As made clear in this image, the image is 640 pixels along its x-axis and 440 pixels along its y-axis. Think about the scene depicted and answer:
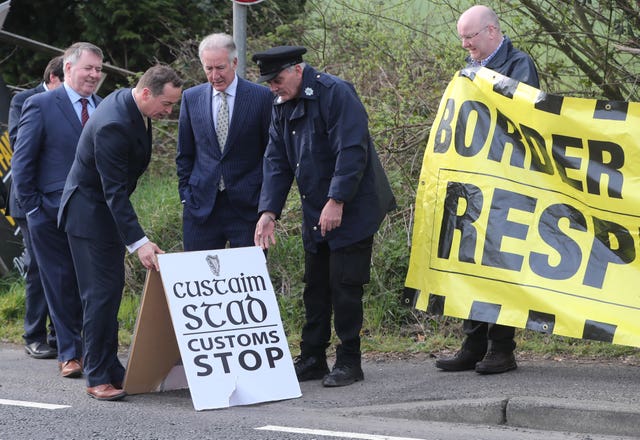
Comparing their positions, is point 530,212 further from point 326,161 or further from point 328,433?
point 328,433

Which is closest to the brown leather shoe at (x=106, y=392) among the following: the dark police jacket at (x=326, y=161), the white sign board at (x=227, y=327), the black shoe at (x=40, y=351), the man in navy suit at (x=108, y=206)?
the man in navy suit at (x=108, y=206)

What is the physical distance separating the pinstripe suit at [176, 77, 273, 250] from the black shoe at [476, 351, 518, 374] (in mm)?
1661

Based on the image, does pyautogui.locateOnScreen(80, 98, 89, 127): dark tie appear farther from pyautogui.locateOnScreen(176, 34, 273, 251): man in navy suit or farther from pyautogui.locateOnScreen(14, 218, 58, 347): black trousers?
pyautogui.locateOnScreen(14, 218, 58, 347): black trousers

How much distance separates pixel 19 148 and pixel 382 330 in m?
3.04

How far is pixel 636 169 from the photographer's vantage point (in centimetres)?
641

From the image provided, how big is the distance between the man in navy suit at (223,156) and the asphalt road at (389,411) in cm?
108

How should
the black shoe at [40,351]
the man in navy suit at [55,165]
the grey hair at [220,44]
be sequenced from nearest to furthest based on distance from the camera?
the grey hair at [220,44]
the man in navy suit at [55,165]
the black shoe at [40,351]

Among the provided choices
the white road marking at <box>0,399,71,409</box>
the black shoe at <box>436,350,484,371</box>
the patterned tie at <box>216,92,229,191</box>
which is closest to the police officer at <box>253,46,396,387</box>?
the patterned tie at <box>216,92,229,191</box>

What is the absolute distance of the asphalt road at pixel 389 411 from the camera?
5.70 metres

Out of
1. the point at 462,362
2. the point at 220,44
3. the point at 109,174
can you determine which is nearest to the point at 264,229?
the point at 109,174

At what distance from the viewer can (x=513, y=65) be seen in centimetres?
680

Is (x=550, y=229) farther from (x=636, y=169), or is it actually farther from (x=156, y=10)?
(x=156, y=10)

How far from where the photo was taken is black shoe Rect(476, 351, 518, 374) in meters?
6.84

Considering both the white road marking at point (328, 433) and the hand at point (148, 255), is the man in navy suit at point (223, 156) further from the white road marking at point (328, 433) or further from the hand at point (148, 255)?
the white road marking at point (328, 433)
